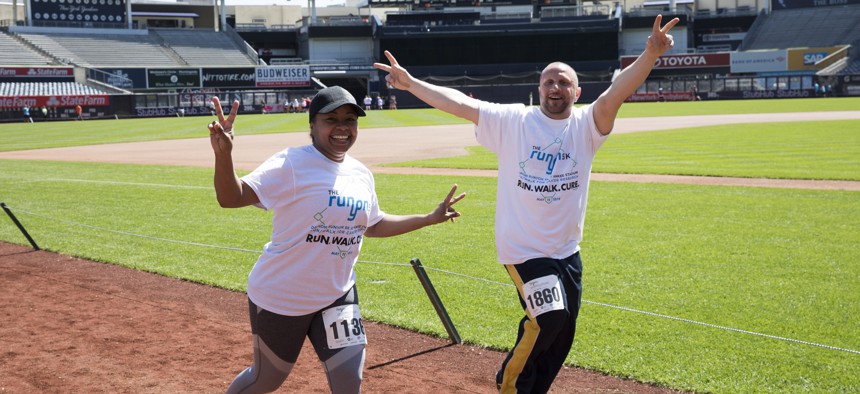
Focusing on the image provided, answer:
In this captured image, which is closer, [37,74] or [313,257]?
[313,257]

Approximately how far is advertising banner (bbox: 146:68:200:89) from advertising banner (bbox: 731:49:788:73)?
4945 cm

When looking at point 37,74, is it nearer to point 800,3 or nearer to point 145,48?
point 145,48

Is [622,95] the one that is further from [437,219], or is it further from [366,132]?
[366,132]

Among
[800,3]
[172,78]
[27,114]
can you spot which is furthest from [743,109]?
[27,114]

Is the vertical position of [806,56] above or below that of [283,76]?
above

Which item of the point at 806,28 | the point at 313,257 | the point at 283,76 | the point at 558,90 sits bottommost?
the point at 313,257

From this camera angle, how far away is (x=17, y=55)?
2559 inches

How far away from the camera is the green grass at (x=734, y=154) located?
796 inches

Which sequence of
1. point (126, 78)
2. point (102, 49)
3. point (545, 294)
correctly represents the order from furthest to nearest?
point (102, 49)
point (126, 78)
point (545, 294)

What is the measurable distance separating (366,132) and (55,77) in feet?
111

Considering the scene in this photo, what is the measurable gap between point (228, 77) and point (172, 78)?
4.74m

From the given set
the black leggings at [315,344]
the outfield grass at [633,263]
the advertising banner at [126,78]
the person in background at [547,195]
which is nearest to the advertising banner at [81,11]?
the advertising banner at [126,78]

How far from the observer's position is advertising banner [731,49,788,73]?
77938 mm

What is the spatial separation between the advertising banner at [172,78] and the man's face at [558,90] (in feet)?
220
